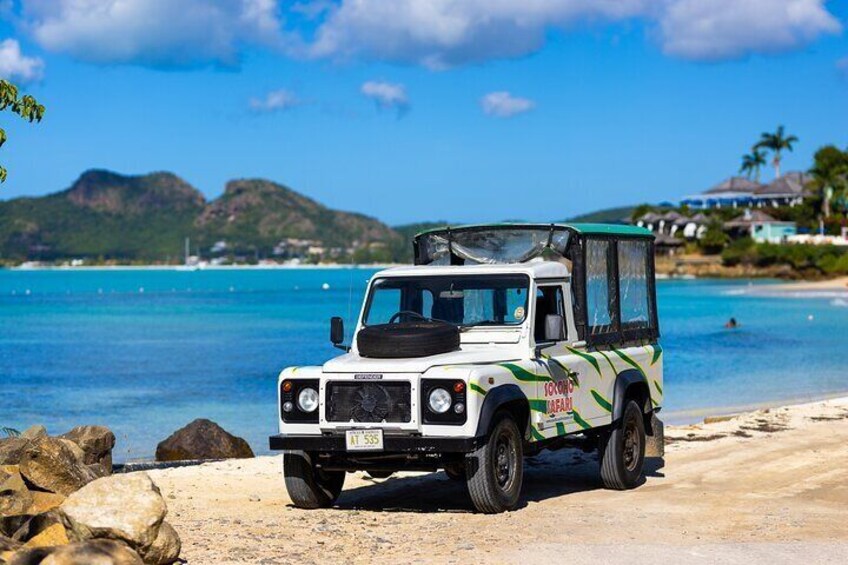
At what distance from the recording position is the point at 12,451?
12.2 metres

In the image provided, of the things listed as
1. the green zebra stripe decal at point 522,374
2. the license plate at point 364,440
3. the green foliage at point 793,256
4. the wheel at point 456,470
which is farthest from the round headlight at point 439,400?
the green foliage at point 793,256

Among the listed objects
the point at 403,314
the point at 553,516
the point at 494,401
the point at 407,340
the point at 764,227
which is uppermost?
the point at 764,227

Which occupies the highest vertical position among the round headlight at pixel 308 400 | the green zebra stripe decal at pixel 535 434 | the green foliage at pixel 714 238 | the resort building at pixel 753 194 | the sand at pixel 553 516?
the resort building at pixel 753 194

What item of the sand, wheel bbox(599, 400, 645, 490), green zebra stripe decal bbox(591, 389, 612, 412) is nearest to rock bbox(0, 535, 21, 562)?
the sand

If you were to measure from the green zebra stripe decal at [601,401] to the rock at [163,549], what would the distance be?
5077mm

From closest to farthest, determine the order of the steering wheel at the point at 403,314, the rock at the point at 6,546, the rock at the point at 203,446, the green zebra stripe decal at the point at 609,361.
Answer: the rock at the point at 6,546, the steering wheel at the point at 403,314, the green zebra stripe decal at the point at 609,361, the rock at the point at 203,446

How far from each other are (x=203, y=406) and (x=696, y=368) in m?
17.4

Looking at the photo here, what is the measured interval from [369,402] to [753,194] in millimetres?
168537

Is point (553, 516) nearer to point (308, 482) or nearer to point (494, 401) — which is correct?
point (494, 401)

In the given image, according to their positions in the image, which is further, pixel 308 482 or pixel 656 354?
pixel 656 354

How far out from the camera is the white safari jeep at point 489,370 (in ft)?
36.7

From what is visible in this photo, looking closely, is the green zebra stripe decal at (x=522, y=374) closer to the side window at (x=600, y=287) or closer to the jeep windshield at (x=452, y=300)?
the jeep windshield at (x=452, y=300)

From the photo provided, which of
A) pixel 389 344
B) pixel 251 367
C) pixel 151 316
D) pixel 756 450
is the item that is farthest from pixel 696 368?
pixel 151 316

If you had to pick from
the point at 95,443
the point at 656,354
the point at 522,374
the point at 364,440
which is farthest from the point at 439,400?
the point at 95,443
